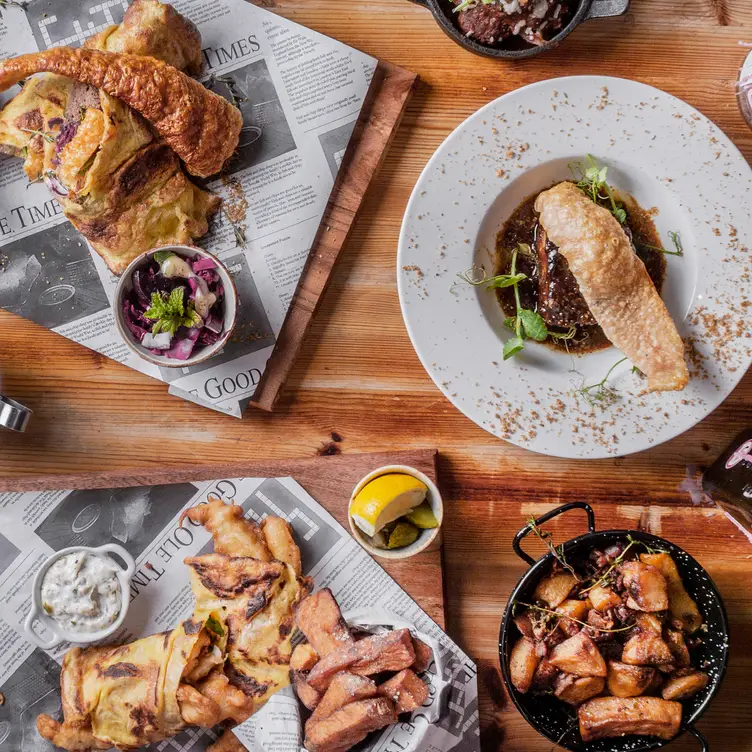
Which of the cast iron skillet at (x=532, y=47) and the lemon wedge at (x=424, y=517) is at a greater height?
the cast iron skillet at (x=532, y=47)

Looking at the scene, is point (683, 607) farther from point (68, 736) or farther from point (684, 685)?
point (68, 736)

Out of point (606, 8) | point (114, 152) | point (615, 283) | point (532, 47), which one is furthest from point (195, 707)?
point (606, 8)

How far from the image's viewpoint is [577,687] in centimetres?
223

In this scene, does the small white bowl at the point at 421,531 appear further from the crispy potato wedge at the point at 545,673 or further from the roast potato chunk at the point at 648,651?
the roast potato chunk at the point at 648,651

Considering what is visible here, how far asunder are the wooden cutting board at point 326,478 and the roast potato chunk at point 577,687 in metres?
→ 0.41

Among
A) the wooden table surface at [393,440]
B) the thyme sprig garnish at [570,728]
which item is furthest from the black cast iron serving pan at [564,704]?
the wooden table surface at [393,440]

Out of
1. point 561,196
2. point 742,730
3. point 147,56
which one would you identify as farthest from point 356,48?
point 742,730

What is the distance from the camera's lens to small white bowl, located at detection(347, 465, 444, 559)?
2.30 metres

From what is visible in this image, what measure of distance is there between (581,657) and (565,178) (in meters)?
1.45

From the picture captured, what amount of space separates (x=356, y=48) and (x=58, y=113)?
3.07ft

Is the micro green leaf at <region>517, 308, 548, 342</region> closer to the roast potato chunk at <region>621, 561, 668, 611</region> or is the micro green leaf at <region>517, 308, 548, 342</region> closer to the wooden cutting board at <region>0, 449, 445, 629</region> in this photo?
the wooden cutting board at <region>0, 449, 445, 629</region>

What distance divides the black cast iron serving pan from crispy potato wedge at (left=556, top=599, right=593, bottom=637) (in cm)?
11

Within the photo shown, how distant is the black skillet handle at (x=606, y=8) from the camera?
7.34ft

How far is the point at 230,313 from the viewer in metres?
2.33
